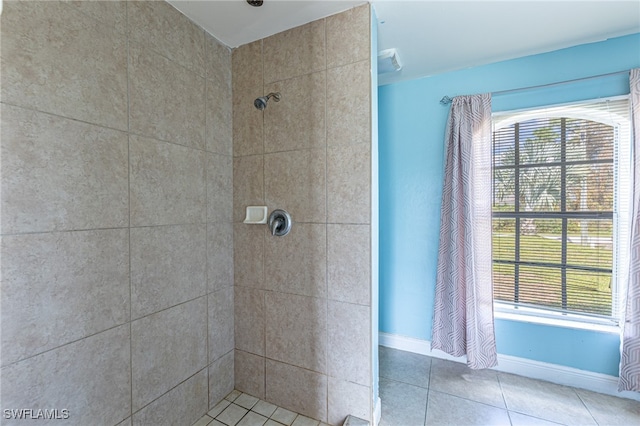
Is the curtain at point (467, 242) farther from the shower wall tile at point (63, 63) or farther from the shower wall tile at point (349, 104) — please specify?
the shower wall tile at point (63, 63)

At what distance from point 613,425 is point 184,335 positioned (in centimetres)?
228

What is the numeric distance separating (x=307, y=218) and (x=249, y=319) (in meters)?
0.73

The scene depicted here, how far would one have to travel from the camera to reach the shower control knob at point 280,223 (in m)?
1.39

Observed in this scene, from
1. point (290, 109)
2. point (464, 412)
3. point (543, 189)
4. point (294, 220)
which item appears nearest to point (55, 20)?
point (290, 109)

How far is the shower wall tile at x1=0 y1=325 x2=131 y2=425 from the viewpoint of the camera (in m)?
0.78

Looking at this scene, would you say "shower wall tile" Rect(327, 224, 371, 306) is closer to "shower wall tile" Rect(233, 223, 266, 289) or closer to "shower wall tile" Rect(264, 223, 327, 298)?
"shower wall tile" Rect(264, 223, 327, 298)

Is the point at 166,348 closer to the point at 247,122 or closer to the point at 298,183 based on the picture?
the point at 298,183

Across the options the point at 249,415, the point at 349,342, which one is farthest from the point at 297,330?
the point at 249,415

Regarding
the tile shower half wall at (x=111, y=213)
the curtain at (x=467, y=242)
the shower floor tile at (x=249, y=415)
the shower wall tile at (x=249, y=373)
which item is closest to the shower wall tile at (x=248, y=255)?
the tile shower half wall at (x=111, y=213)

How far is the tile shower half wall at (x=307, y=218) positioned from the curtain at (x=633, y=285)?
1538 mm

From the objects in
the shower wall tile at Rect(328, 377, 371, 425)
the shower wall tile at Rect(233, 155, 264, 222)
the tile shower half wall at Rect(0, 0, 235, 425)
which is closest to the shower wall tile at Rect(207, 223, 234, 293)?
the tile shower half wall at Rect(0, 0, 235, 425)

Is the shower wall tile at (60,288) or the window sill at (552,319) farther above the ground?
the shower wall tile at (60,288)

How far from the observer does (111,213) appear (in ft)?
3.26

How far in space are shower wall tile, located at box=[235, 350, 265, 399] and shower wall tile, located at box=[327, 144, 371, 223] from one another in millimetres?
974
